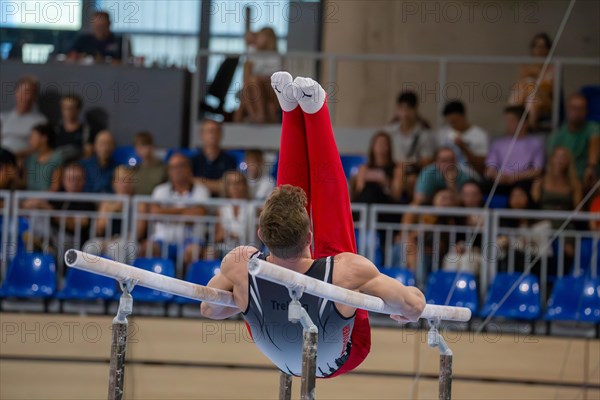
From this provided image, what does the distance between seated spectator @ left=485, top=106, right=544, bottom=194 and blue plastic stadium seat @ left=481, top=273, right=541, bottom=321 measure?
37.2 inches

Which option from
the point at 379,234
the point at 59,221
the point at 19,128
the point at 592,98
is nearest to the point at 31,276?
→ the point at 59,221

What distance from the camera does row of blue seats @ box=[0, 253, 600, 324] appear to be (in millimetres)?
5875

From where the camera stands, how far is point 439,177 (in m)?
6.59

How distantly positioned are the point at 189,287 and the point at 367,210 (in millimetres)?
3406

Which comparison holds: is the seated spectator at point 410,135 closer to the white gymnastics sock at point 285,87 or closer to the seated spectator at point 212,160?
the seated spectator at point 212,160

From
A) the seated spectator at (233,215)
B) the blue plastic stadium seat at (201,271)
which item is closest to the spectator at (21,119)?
the seated spectator at (233,215)

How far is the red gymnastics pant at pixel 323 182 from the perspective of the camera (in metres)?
3.33

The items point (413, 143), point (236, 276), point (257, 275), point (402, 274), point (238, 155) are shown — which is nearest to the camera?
point (257, 275)

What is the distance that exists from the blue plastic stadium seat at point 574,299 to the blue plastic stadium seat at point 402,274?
845 millimetres

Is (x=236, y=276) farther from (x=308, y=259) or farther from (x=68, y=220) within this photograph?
(x=68, y=220)

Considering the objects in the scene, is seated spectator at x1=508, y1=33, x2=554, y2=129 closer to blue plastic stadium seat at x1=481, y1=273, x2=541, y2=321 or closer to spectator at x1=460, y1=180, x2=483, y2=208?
spectator at x1=460, y1=180, x2=483, y2=208

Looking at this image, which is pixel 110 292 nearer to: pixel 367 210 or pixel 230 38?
pixel 367 210

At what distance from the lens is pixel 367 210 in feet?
20.4

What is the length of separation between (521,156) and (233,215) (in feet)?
7.02
